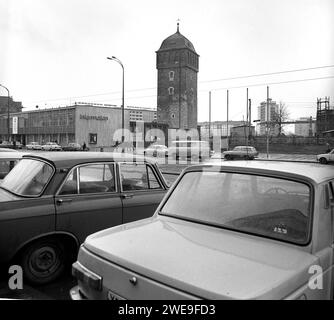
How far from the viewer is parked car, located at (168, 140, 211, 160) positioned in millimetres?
34100

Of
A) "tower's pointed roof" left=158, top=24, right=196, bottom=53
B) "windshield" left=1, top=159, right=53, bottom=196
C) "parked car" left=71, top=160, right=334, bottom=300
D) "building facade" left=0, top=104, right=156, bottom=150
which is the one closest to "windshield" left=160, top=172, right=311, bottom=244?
"parked car" left=71, top=160, right=334, bottom=300

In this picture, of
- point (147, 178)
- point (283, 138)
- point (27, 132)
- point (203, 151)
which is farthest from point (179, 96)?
point (147, 178)

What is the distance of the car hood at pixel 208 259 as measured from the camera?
194 centimetres

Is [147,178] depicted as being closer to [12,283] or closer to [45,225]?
[45,225]

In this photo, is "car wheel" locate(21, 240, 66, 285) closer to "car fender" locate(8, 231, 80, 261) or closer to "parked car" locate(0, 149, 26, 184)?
"car fender" locate(8, 231, 80, 261)

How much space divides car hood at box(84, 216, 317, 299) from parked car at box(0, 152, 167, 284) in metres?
1.64

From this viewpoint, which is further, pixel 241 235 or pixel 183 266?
pixel 241 235

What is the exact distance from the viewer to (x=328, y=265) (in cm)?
235

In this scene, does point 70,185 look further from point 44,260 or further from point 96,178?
point 44,260

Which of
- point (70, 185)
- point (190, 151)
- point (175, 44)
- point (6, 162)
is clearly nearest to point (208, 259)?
point (70, 185)

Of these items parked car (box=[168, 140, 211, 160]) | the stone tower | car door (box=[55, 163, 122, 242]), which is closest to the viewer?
car door (box=[55, 163, 122, 242])

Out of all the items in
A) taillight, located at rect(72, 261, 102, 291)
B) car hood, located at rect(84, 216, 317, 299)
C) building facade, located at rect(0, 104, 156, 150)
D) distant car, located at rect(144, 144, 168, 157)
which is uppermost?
building facade, located at rect(0, 104, 156, 150)

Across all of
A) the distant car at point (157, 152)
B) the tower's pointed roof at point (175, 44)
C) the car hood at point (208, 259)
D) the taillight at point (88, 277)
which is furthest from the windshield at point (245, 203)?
the tower's pointed roof at point (175, 44)
